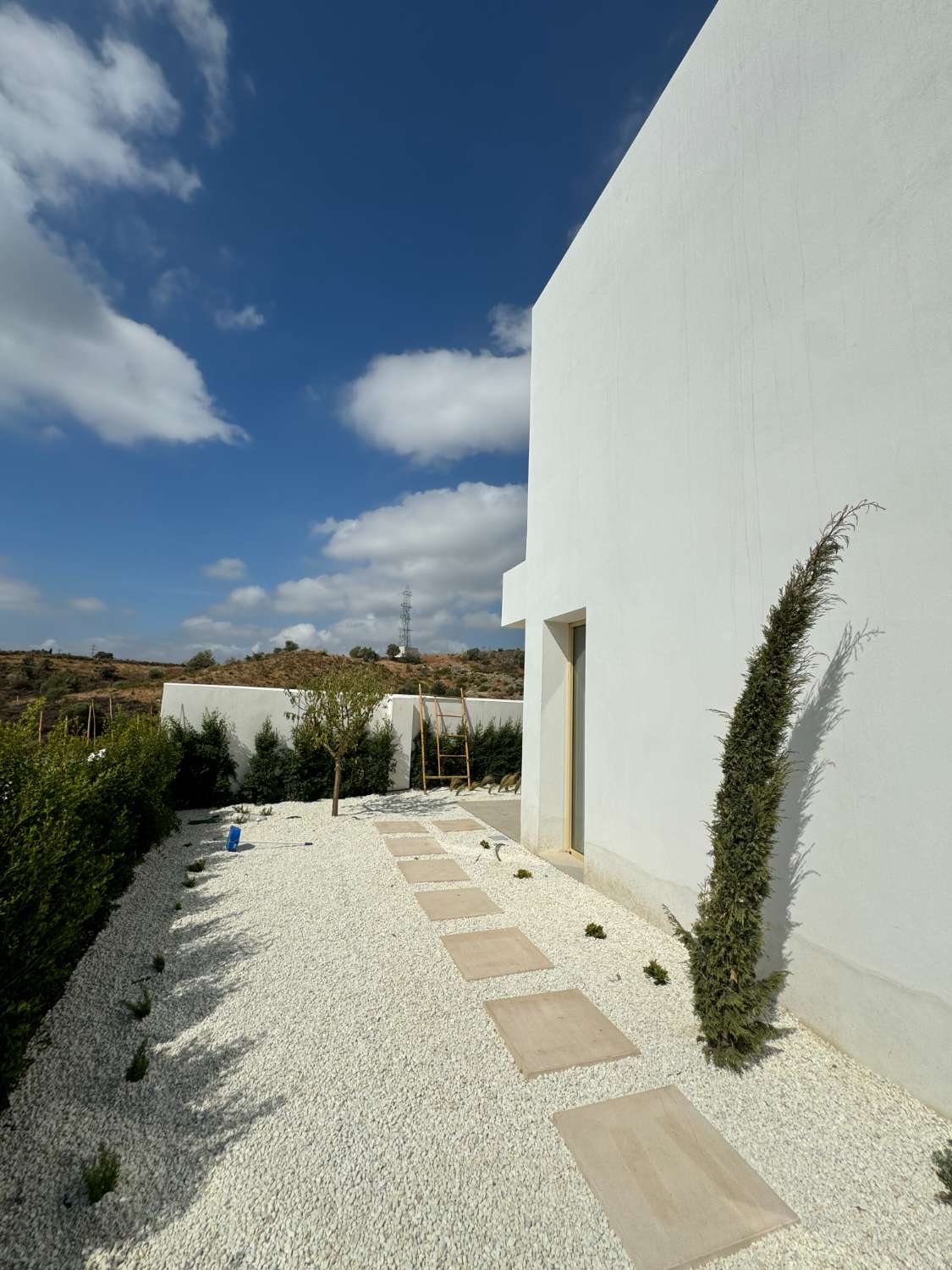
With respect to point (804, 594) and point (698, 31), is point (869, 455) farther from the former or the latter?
point (698, 31)

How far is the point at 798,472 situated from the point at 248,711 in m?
11.1

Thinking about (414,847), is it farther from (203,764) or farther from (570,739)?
(203,764)

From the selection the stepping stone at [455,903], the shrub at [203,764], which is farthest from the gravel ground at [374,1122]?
the shrub at [203,764]

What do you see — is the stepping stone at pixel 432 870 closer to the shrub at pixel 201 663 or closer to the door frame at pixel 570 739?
the door frame at pixel 570 739

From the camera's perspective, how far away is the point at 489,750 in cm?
1470

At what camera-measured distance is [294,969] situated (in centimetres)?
434

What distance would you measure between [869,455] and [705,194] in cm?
337

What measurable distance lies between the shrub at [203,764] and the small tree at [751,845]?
10.2 m

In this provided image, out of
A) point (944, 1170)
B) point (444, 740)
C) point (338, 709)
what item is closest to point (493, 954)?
point (944, 1170)

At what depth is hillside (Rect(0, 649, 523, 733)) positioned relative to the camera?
2488 centimetres

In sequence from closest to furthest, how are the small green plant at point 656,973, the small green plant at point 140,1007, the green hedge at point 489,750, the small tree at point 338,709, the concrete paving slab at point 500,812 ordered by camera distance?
the small green plant at point 140,1007 → the small green plant at point 656,973 → the concrete paving slab at point 500,812 → the small tree at point 338,709 → the green hedge at point 489,750

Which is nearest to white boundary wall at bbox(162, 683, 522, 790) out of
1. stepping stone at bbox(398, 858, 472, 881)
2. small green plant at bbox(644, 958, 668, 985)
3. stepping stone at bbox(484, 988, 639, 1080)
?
stepping stone at bbox(398, 858, 472, 881)

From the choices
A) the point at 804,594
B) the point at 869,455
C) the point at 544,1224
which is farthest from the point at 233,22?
the point at 544,1224

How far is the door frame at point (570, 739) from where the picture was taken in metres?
7.82
